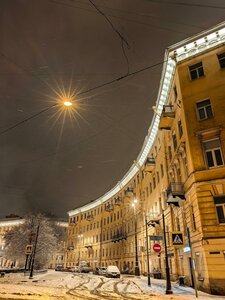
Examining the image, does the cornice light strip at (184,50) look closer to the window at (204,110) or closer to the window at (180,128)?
the window at (180,128)

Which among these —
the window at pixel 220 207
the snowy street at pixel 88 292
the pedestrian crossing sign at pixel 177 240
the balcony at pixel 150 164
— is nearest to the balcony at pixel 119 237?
the balcony at pixel 150 164

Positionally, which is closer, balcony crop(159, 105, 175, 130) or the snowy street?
the snowy street

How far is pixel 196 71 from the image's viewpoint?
22.5 m

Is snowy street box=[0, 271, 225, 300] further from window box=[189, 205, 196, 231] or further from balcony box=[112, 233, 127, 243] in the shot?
balcony box=[112, 233, 127, 243]

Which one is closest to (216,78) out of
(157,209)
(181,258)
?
(181,258)

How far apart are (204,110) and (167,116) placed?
4.86m

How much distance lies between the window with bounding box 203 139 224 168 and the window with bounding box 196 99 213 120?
2265mm

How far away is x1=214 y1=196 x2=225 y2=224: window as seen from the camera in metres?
17.2

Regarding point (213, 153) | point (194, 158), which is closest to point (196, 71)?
point (213, 153)

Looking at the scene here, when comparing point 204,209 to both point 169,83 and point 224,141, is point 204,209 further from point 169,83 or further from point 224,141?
point 169,83

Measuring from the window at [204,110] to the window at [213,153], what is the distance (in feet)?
7.43

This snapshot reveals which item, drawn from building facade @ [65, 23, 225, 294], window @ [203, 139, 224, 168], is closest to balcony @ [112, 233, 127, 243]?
building facade @ [65, 23, 225, 294]

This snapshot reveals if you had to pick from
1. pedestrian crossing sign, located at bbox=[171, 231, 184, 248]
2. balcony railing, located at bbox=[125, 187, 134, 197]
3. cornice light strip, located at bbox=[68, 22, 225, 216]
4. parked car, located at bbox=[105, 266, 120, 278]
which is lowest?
parked car, located at bbox=[105, 266, 120, 278]

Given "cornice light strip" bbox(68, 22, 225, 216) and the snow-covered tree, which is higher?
"cornice light strip" bbox(68, 22, 225, 216)
